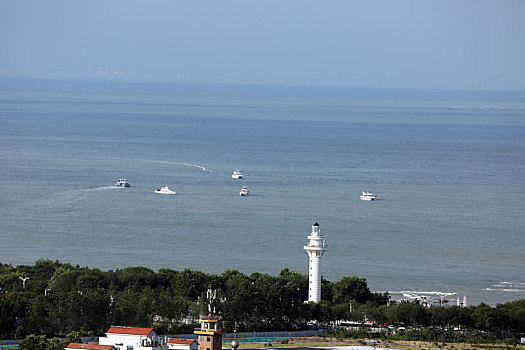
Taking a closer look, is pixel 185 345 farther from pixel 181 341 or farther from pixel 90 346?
pixel 90 346

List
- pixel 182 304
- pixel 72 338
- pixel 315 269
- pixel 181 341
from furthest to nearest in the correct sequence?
pixel 315 269 → pixel 182 304 → pixel 72 338 → pixel 181 341

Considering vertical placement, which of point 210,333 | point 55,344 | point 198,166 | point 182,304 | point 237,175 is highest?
point 198,166

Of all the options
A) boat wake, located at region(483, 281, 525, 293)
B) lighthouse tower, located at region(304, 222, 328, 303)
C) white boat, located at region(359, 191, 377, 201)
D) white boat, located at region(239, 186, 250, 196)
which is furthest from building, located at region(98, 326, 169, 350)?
white boat, located at region(239, 186, 250, 196)

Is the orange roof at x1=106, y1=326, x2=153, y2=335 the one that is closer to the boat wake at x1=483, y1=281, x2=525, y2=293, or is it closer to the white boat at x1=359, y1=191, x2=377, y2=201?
the boat wake at x1=483, y1=281, x2=525, y2=293

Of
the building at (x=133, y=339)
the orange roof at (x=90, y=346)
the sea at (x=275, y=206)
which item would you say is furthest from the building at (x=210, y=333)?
the sea at (x=275, y=206)

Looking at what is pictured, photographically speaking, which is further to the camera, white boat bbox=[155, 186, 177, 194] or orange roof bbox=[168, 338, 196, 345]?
white boat bbox=[155, 186, 177, 194]

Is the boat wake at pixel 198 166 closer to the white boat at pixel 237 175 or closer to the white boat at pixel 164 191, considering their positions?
the white boat at pixel 237 175

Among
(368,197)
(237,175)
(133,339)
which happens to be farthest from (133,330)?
(237,175)
